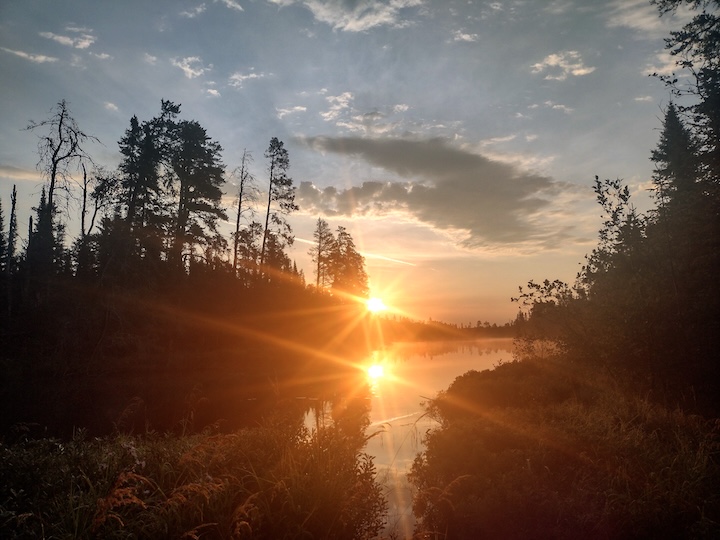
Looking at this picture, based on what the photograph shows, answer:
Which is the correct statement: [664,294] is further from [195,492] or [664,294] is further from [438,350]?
[438,350]

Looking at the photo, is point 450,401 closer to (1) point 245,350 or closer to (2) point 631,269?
(2) point 631,269

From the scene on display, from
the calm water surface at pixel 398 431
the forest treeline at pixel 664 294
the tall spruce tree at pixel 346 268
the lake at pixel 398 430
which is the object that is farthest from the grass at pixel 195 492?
the tall spruce tree at pixel 346 268

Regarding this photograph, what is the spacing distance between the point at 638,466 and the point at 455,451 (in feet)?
13.1

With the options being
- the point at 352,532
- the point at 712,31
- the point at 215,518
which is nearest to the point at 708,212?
the point at 712,31

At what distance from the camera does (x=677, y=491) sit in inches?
260

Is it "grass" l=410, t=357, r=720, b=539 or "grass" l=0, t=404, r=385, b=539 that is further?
"grass" l=410, t=357, r=720, b=539

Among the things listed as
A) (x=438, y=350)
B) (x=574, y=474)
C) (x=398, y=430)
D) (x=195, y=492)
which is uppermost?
(x=195, y=492)

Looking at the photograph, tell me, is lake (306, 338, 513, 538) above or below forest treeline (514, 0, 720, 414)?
below

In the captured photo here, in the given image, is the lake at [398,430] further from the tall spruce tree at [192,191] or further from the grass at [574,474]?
the tall spruce tree at [192,191]

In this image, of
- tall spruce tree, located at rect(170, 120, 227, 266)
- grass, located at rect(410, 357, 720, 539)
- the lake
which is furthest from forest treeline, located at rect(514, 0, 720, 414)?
tall spruce tree, located at rect(170, 120, 227, 266)

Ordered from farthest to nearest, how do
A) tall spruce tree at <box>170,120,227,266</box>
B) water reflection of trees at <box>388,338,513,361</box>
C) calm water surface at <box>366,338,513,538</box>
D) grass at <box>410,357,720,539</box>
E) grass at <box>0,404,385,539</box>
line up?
water reflection of trees at <box>388,338,513,361</box>, tall spruce tree at <box>170,120,227,266</box>, calm water surface at <box>366,338,513,538</box>, grass at <box>410,357,720,539</box>, grass at <box>0,404,385,539</box>

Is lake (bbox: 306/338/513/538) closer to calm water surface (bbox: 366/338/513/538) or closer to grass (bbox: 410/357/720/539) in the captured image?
calm water surface (bbox: 366/338/513/538)

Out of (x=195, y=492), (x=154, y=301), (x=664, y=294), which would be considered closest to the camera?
(x=195, y=492)

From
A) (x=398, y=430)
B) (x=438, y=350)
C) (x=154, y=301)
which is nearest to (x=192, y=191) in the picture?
(x=154, y=301)
